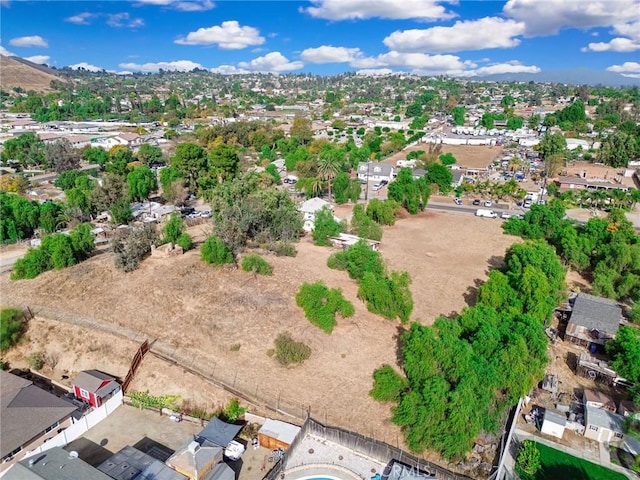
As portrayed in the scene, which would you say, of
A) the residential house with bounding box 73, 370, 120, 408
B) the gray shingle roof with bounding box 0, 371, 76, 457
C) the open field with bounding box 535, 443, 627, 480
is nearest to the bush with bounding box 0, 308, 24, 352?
the gray shingle roof with bounding box 0, 371, 76, 457

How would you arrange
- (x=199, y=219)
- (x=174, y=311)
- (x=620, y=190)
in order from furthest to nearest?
(x=620, y=190) → (x=199, y=219) → (x=174, y=311)

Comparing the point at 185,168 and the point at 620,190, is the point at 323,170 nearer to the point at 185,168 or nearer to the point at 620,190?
the point at 185,168

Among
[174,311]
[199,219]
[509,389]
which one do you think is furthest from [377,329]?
[199,219]

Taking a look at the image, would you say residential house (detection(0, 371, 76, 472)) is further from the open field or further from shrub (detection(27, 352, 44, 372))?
the open field

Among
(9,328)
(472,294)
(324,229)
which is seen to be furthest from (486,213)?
(9,328)

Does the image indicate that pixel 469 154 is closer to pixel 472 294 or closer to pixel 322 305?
pixel 472 294

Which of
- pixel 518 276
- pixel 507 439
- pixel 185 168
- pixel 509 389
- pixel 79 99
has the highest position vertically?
pixel 79 99

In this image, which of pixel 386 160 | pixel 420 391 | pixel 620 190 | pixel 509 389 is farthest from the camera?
pixel 386 160

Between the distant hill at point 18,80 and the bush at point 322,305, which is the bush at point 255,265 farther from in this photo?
the distant hill at point 18,80
